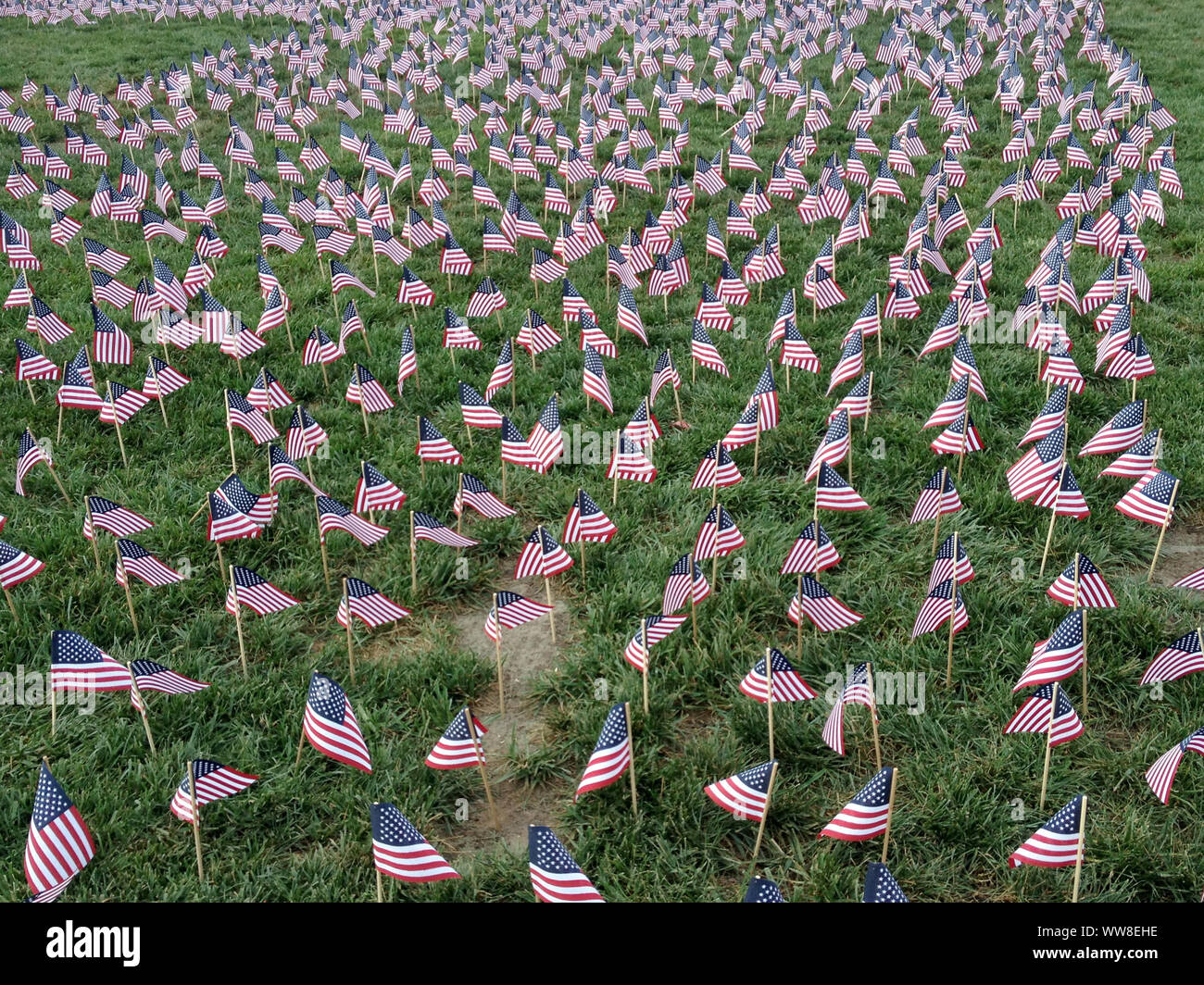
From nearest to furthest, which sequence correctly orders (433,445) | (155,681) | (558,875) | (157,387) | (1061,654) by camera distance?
(558,875), (1061,654), (155,681), (433,445), (157,387)

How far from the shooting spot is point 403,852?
3.82 metres

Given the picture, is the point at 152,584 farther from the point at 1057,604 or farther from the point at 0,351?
the point at 1057,604

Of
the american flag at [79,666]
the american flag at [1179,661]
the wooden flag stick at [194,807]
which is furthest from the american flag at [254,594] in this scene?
the american flag at [1179,661]

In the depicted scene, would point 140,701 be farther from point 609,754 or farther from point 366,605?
point 609,754

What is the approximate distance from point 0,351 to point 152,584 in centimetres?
440

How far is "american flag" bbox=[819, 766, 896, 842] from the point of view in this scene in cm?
391

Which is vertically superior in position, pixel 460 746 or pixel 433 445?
pixel 433 445

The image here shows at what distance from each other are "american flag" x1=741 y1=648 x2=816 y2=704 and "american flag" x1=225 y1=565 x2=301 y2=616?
8.11 feet

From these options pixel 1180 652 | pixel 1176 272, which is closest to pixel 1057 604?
pixel 1180 652

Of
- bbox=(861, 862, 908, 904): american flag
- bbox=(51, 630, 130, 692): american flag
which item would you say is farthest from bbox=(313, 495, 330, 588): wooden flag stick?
bbox=(861, 862, 908, 904): american flag

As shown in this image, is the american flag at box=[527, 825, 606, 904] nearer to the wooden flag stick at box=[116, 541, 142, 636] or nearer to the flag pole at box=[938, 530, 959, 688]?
the flag pole at box=[938, 530, 959, 688]

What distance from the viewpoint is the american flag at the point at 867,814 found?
3912 mm

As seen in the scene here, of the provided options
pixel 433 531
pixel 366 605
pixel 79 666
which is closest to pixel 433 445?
pixel 433 531

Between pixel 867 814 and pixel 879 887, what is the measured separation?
0.40m
